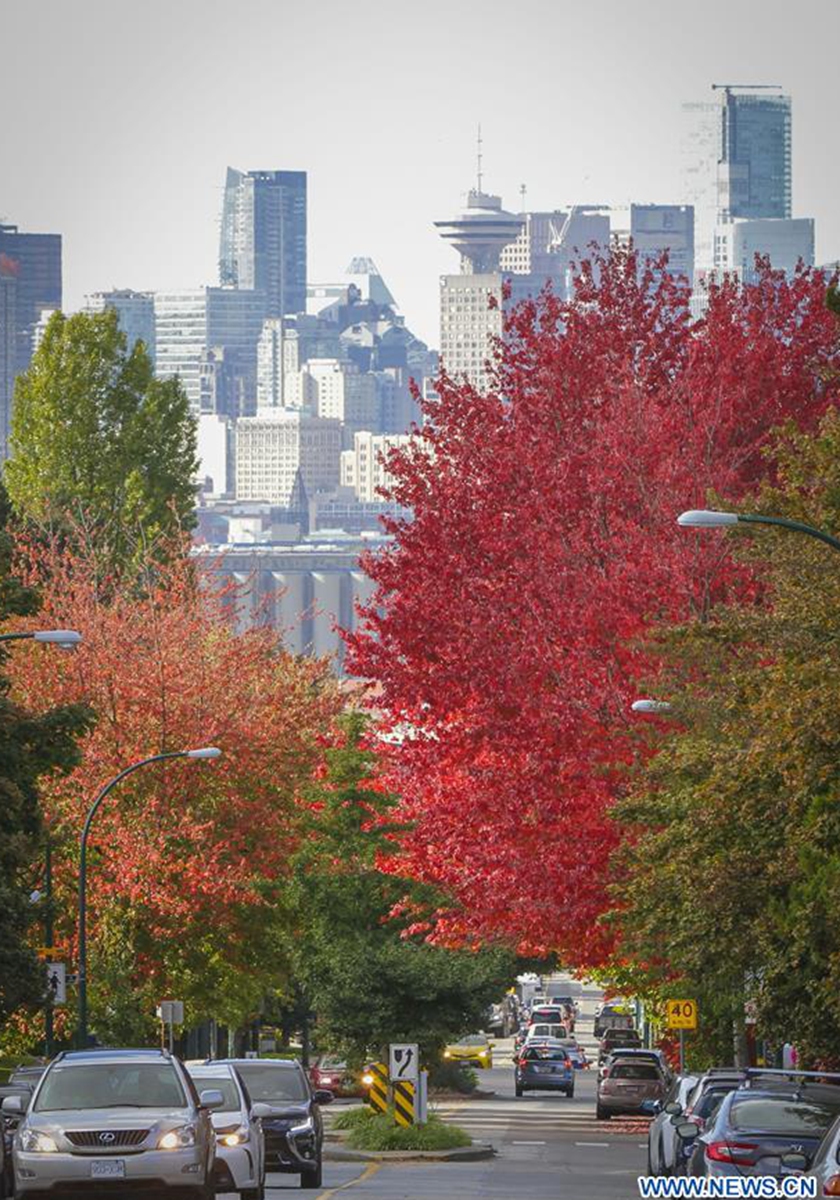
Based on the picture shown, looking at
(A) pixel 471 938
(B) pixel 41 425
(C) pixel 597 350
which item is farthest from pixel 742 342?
(B) pixel 41 425

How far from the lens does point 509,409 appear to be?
2143 inches

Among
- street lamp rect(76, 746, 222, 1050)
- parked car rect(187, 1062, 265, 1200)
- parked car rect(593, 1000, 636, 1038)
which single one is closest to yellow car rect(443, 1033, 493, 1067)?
parked car rect(593, 1000, 636, 1038)

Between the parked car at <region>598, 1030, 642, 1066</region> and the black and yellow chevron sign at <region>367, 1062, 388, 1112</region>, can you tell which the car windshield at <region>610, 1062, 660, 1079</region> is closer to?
the black and yellow chevron sign at <region>367, 1062, 388, 1112</region>

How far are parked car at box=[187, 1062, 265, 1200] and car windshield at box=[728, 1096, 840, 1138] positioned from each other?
6.56 meters

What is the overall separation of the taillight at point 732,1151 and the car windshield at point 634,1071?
40952mm

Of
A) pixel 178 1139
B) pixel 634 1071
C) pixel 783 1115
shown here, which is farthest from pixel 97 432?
pixel 783 1115

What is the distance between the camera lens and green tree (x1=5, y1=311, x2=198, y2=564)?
9425 cm

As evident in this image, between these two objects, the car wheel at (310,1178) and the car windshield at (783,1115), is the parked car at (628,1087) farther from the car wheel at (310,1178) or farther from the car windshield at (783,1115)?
the car windshield at (783,1115)

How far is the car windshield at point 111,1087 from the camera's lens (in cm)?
3008

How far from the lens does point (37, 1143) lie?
29562mm

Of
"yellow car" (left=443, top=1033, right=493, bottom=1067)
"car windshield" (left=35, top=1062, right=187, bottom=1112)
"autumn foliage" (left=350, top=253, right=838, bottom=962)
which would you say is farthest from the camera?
"yellow car" (left=443, top=1033, right=493, bottom=1067)

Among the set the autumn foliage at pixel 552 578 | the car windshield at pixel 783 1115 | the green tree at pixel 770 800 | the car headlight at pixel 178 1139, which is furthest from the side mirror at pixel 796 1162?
the autumn foliage at pixel 552 578

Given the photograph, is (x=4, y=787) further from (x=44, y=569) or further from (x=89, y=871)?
(x=44, y=569)

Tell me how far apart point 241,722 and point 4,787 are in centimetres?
2035
